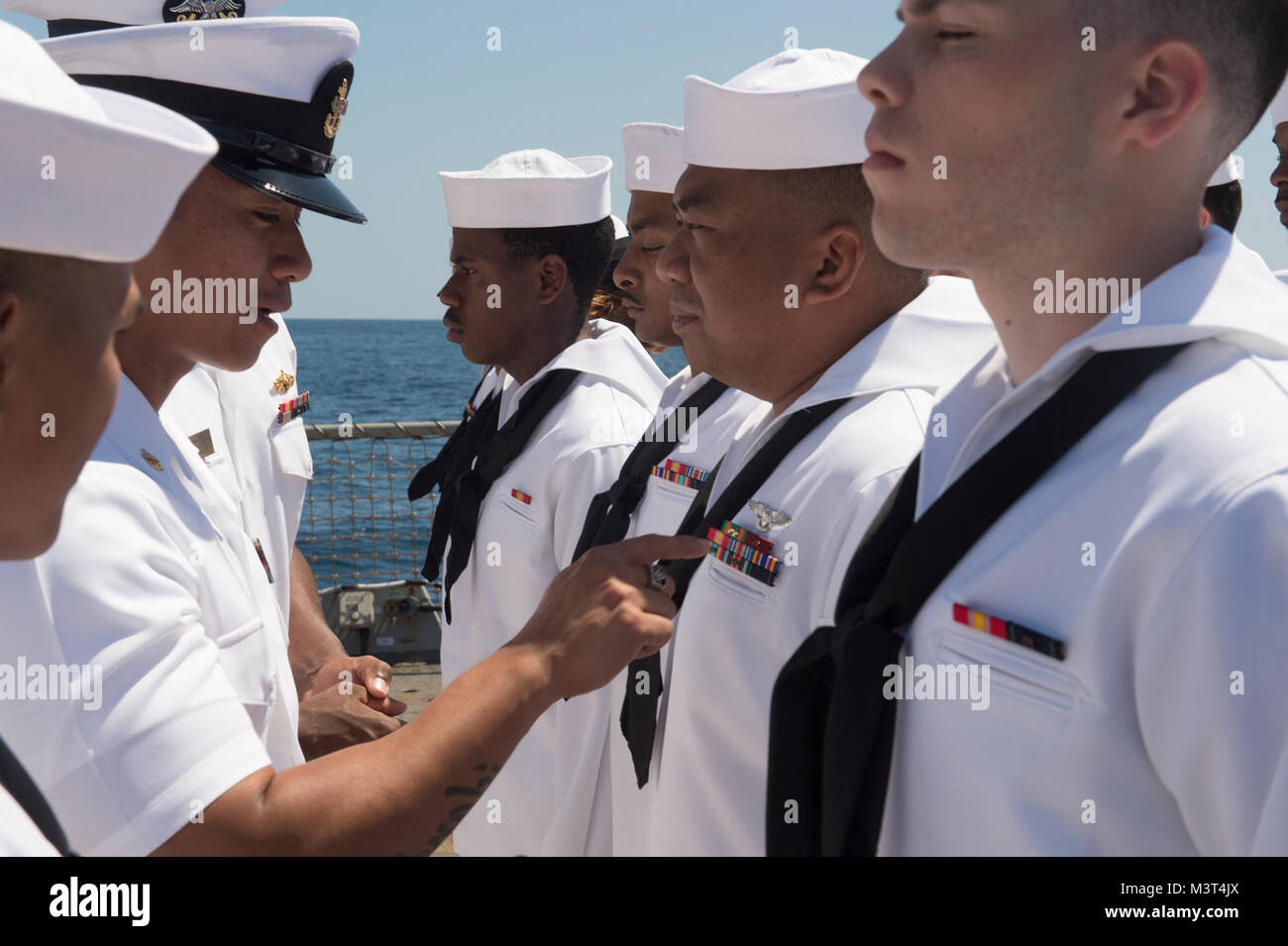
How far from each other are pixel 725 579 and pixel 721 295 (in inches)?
25.1

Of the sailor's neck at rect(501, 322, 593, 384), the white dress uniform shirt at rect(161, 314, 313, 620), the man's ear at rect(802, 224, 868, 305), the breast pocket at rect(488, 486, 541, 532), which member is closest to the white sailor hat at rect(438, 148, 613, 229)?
the sailor's neck at rect(501, 322, 593, 384)

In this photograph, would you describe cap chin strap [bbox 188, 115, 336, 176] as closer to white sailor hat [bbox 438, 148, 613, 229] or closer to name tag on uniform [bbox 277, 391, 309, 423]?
name tag on uniform [bbox 277, 391, 309, 423]

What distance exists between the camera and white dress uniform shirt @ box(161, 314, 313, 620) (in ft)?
10.6

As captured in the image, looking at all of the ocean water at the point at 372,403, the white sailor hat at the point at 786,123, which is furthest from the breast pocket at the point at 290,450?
the ocean water at the point at 372,403

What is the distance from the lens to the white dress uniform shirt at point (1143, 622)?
113 cm

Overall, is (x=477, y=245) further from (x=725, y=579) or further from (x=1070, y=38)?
(x=1070, y=38)

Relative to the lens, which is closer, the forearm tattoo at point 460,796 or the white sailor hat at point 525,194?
the forearm tattoo at point 460,796

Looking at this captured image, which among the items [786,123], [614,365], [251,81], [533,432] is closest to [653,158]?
[614,365]

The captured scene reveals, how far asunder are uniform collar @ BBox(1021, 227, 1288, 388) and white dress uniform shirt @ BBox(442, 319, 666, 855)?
2.47m

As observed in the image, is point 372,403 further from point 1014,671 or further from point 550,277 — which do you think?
point 1014,671

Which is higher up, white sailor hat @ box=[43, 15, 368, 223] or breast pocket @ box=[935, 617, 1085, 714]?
white sailor hat @ box=[43, 15, 368, 223]

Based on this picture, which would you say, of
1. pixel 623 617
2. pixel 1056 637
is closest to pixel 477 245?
pixel 623 617

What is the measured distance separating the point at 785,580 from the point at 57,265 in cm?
137

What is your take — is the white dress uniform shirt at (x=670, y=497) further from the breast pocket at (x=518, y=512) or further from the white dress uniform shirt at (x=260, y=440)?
the white dress uniform shirt at (x=260, y=440)
